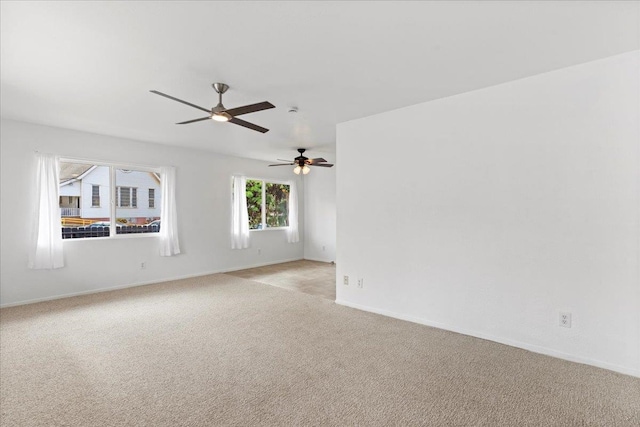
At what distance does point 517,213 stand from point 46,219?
5.91 meters

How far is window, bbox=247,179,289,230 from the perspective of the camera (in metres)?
7.38

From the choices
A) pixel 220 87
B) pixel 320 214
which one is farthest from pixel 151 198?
pixel 320 214

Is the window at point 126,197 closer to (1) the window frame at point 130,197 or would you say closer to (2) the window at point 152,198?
(1) the window frame at point 130,197

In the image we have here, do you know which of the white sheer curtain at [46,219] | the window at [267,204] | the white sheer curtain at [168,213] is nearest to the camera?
the white sheer curtain at [46,219]

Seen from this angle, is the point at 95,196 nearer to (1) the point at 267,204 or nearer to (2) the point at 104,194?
(2) the point at 104,194

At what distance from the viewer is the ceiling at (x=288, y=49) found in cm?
192

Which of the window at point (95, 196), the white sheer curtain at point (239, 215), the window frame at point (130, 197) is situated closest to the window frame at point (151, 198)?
the window frame at point (130, 197)

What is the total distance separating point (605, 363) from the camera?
8.08 feet

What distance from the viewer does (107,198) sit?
5109 millimetres

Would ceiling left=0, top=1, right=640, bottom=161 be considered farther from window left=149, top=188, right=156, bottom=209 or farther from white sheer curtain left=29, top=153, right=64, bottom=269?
window left=149, top=188, right=156, bottom=209

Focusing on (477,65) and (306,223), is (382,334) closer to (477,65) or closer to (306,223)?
(477,65)

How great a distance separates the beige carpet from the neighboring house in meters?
1.74

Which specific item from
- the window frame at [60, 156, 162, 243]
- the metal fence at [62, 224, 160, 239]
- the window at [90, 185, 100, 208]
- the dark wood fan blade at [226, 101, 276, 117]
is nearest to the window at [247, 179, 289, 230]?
the metal fence at [62, 224, 160, 239]

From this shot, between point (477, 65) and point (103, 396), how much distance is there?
3.83 m
